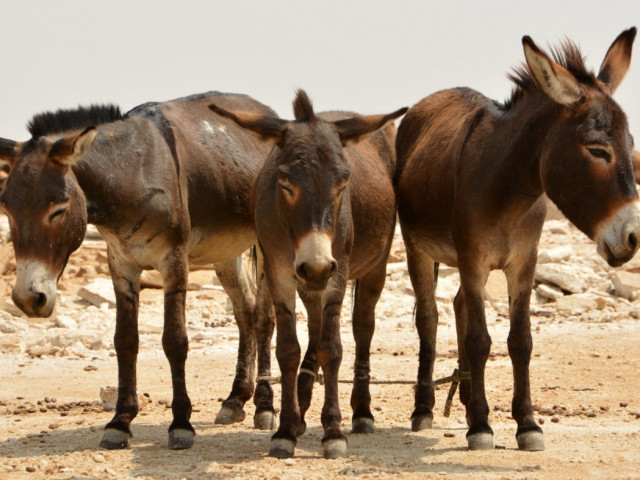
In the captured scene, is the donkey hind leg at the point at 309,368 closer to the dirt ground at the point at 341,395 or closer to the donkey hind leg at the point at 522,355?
the dirt ground at the point at 341,395

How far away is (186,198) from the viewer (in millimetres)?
7875

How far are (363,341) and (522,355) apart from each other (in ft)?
5.57

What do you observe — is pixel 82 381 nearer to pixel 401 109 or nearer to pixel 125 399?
pixel 125 399

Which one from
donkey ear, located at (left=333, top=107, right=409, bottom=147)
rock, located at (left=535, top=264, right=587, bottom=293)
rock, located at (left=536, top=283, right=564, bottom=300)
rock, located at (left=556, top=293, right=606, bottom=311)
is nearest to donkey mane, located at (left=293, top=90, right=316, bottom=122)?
donkey ear, located at (left=333, top=107, right=409, bottom=147)

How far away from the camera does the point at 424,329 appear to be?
8766 millimetres

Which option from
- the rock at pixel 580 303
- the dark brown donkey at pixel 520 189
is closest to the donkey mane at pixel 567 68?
the dark brown donkey at pixel 520 189

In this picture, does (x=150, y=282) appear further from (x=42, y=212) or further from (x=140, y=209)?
(x=42, y=212)

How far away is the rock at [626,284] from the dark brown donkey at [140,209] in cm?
884

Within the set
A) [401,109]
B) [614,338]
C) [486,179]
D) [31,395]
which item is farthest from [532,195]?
[614,338]

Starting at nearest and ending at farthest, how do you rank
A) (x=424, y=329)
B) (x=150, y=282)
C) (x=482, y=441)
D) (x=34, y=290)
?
(x=34, y=290)
(x=482, y=441)
(x=424, y=329)
(x=150, y=282)

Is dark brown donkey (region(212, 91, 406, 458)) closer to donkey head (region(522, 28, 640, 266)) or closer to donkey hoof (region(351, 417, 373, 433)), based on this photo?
donkey hoof (region(351, 417, 373, 433))

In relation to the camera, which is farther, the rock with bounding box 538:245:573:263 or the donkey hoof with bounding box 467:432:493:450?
the rock with bounding box 538:245:573:263

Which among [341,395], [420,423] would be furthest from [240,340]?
[420,423]

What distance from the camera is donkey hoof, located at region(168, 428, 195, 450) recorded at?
7.35 meters
